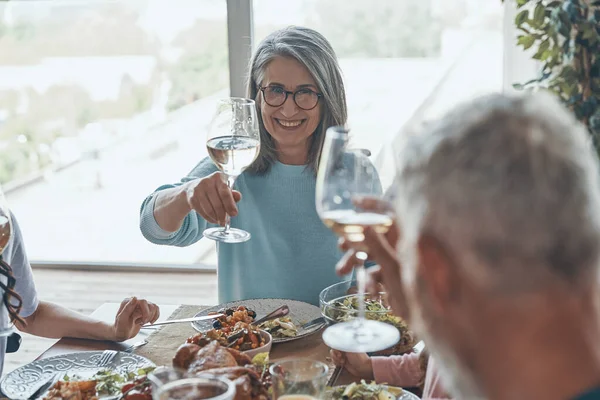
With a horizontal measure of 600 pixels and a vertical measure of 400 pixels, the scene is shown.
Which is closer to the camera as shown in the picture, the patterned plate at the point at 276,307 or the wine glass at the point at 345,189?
the wine glass at the point at 345,189

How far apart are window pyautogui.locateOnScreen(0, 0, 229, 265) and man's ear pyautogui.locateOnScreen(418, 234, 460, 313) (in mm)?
3643

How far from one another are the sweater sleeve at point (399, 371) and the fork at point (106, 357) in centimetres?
59

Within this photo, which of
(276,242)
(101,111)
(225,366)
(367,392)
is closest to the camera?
(225,366)

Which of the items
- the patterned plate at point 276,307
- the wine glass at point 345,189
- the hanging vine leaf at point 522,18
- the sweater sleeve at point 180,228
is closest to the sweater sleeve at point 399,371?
the patterned plate at point 276,307

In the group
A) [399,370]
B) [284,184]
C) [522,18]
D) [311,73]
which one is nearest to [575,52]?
[522,18]

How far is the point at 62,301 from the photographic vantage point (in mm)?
4668

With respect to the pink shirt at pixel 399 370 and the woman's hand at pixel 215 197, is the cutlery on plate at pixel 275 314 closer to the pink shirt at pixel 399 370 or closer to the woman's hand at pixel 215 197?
the woman's hand at pixel 215 197

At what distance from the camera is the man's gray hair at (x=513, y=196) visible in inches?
32.0

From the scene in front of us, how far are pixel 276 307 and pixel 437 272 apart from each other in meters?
1.30

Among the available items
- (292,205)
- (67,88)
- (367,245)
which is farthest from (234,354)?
(67,88)

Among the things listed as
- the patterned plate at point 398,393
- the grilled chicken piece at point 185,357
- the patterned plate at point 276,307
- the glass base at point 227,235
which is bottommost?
the patterned plate at point 276,307

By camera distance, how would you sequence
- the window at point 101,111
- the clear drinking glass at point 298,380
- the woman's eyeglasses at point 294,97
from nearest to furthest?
1. the clear drinking glass at point 298,380
2. the woman's eyeglasses at point 294,97
3. the window at point 101,111

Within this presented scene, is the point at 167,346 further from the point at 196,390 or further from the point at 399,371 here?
the point at 196,390

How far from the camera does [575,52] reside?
9.12 ft
